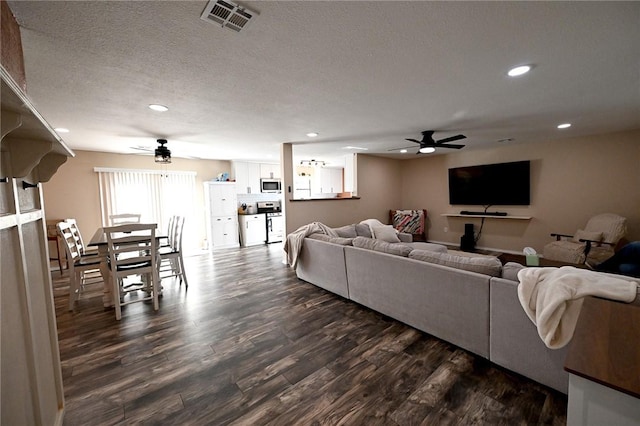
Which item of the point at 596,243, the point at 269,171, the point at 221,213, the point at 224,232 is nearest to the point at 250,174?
the point at 269,171

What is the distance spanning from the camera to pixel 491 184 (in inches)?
229

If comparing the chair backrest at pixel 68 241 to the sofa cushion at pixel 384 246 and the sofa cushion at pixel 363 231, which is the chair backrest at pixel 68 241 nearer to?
the sofa cushion at pixel 384 246

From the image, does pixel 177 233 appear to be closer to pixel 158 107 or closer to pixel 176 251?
pixel 176 251

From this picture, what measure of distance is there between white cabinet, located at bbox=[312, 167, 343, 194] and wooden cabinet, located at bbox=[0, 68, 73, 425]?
7284mm

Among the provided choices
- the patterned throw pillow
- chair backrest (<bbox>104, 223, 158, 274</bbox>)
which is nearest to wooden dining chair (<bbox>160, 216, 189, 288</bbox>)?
chair backrest (<bbox>104, 223, 158, 274</bbox>)

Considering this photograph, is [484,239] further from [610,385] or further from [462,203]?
[610,385]

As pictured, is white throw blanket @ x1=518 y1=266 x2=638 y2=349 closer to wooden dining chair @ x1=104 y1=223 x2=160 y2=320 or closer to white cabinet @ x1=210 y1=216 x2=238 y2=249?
wooden dining chair @ x1=104 y1=223 x2=160 y2=320

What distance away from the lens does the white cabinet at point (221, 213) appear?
6336 millimetres

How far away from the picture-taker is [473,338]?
6.65 ft

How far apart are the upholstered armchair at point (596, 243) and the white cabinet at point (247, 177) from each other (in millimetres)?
6744

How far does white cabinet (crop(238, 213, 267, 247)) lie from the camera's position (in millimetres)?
6768

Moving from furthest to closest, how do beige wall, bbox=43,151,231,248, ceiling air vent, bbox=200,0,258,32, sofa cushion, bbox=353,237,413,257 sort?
beige wall, bbox=43,151,231,248 < sofa cushion, bbox=353,237,413,257 < ceiling air vent, bbox=200,0,258,32

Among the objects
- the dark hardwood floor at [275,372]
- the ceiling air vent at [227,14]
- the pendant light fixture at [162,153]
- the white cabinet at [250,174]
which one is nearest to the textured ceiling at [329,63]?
the ceiling air vent at [227,14]

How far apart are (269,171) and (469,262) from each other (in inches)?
247
